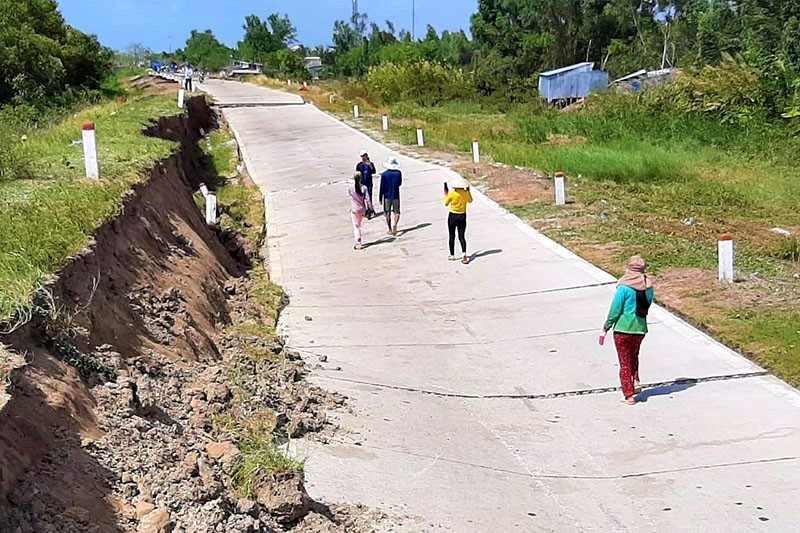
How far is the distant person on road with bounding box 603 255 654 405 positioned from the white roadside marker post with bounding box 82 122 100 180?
26.2 ft

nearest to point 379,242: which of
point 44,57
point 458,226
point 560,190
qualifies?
point 458,226

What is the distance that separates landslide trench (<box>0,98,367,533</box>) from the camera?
4.84 metres

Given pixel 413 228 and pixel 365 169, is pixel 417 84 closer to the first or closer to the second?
pixel 365 169

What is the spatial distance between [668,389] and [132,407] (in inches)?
214

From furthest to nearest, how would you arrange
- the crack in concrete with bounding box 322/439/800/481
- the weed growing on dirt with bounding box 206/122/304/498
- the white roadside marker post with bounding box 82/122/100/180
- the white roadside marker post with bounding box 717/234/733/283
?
the white roadside marker post with bounding box 82/122/100/180
the white roadside marker post with bounding box 717/234/733/283
the crack in concrete with bounding box 322/439/800/481
the weed growing on dirt with bounding box 206/122/304/498

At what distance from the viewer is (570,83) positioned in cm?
5916

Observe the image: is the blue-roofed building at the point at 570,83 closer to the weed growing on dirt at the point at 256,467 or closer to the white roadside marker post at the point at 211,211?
the white roadside marker post at the point at 211,211

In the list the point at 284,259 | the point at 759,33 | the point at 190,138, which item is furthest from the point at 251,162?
the point at 759,33

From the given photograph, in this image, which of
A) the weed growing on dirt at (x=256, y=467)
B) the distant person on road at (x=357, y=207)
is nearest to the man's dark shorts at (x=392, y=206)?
the distant person on road at (x=357, y=207)

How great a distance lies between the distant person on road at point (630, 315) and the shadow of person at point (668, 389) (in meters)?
0.30

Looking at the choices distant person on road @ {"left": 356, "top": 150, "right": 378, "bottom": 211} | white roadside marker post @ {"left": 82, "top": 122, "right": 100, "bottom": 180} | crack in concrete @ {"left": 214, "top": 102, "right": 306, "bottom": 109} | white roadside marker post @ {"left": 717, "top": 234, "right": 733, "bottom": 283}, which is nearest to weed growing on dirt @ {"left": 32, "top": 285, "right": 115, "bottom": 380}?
white roadside marker post @ {"left": 82, "top": 122, "right": 100, "bottom": 180}

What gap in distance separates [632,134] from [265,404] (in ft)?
96.2

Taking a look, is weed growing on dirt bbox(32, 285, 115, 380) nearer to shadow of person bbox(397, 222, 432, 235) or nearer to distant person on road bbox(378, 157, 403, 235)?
distant person on road bbox(378, 157, 403, 235)

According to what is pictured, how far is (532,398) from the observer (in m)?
9.52
